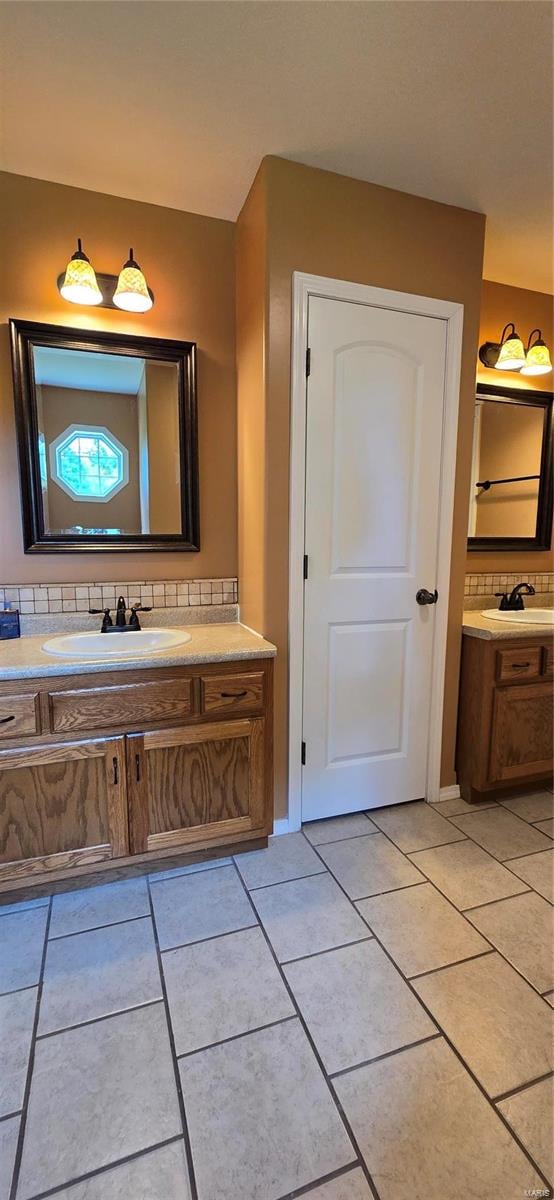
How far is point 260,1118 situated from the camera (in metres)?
1.05

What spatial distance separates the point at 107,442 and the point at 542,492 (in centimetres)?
235

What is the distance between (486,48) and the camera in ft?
4.52

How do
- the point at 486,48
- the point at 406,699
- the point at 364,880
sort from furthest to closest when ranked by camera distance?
the point at 406,699
the point at 364,880
the point at 486,48

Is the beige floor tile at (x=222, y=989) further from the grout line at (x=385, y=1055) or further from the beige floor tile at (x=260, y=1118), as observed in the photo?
the grout line at (x=385, y=1055)

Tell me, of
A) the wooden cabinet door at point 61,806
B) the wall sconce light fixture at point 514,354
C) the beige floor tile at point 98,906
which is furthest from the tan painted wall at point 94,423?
the wall sconce light fixture at point 514,354

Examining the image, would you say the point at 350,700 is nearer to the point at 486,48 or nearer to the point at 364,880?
the point at 364,880

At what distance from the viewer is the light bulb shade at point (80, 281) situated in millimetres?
1760

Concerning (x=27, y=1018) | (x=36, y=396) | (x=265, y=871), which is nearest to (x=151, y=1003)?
(x=27, y=1018)

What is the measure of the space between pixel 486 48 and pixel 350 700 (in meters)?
2.12

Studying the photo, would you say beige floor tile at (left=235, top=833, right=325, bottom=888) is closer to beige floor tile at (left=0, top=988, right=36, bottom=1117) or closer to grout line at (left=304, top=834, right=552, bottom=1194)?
grout line at (left=304, top=834, right=552, bottom=1194)

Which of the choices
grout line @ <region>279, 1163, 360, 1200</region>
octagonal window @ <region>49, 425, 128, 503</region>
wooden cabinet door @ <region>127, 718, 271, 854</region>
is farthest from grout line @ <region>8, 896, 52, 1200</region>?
octagonal window @ <region>49, 425, 128, 503</region>

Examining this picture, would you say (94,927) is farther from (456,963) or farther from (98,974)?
(456,963)

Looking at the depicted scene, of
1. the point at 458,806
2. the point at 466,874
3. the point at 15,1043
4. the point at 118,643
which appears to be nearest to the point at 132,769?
the point at 118,643

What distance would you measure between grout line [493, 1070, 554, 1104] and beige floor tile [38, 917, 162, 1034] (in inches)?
33.3
